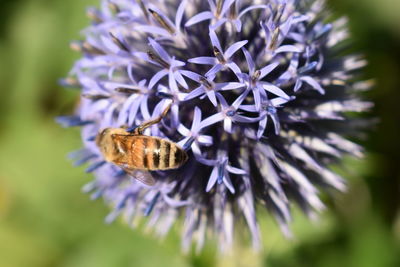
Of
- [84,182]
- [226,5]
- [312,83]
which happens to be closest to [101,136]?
[226,5]

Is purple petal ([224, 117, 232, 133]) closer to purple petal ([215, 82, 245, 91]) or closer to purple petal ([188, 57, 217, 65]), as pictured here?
purple petal ([215, 82, 245, 91])

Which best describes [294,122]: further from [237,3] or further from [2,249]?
[2,249]

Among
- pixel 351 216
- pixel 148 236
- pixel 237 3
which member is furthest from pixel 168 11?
pixel 351 216

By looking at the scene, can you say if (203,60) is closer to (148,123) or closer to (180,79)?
(180,79)

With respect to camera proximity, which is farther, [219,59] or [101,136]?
[101,136]

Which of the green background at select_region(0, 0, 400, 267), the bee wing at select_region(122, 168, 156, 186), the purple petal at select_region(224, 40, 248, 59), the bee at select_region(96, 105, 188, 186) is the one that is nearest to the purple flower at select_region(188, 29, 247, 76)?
Answer: the purple petal at select_region(224, 40, 248, 59)

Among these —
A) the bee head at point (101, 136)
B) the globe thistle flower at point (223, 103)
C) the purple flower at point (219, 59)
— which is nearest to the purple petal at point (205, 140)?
the globe thistle flower at point (223, 103)

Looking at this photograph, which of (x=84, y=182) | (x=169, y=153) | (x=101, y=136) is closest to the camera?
(x=169, y=153)
